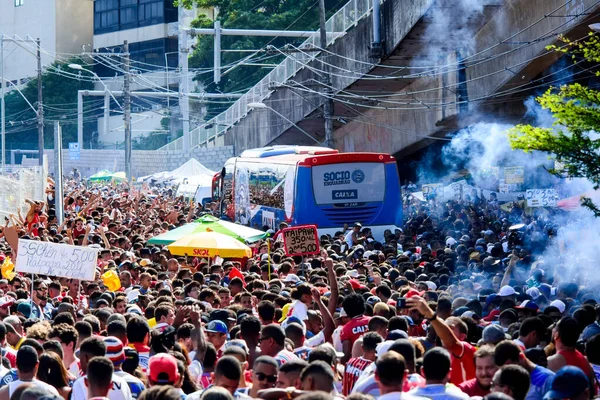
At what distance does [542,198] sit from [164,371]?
66.3ft

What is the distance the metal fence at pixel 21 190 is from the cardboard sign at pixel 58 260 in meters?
14.5

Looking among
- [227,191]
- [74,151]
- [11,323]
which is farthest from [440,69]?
[74,151]

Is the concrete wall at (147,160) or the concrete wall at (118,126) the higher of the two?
the concrete wall at (118,126)

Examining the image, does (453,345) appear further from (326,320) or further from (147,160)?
(147,160)

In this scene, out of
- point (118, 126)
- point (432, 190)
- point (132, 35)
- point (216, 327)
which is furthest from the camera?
Answer: point (132, 35)

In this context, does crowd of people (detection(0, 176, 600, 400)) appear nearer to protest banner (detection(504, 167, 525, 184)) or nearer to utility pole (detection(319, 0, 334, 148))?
protest banner (detection(504, 167, 525, 184))

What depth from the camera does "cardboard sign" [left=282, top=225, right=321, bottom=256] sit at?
52.3 ft

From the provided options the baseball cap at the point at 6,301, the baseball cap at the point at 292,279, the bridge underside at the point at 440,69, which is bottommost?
the baseball cap at the point at 292,279

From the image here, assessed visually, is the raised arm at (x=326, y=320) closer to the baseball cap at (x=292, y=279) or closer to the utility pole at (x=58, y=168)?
the baseball cap at (x=292, y=279)

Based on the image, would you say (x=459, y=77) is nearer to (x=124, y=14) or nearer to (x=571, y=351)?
(x=571, y=351)

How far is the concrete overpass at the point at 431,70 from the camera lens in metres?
25.3

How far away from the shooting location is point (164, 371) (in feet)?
23.6

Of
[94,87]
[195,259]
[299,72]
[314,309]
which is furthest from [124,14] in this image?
[314,309]

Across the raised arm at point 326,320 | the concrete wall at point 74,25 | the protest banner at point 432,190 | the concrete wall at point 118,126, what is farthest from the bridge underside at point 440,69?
the concrete wall at point 74,25
